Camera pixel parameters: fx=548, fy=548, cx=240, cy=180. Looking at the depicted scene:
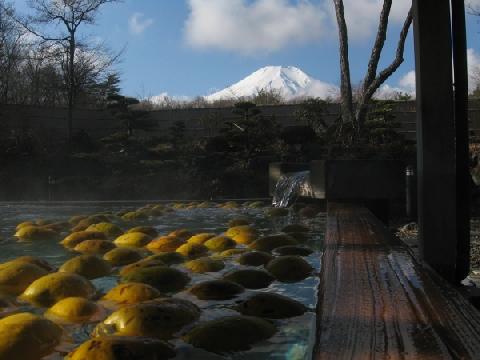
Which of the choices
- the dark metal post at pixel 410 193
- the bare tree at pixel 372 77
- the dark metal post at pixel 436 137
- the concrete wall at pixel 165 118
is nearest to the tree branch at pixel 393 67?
the bare tree at pixel 372 77

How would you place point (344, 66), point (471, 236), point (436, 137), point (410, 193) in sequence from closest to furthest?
point (436, 137), point (471, 236), point (410, 193), point (344, 66)

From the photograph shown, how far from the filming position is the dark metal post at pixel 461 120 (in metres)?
2.48

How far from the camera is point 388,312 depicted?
158cm

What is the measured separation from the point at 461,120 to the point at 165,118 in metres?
17.8

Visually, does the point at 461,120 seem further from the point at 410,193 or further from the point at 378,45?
the point at 378,45

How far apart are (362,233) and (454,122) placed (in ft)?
3.24

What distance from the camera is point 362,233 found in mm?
3299

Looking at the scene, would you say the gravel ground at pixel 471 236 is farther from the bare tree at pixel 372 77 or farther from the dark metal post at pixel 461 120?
the bare tree at pixel 372 77

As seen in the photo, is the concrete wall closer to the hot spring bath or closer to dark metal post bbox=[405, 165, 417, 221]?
dark metal post bbox=[405, 165, 417, 221]

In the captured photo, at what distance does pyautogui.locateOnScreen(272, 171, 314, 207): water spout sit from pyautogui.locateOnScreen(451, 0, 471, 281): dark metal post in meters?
3.93

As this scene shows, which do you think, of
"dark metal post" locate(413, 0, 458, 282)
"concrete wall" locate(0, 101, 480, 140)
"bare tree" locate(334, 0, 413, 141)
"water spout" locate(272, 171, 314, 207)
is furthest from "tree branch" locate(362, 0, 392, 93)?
"dark metal post" locate(413, 0, 458, 282)

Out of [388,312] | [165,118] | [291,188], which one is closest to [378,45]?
[165,118]

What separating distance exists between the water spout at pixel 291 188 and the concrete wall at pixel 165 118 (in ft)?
30.6

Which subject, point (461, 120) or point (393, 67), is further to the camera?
point (393, 67)
